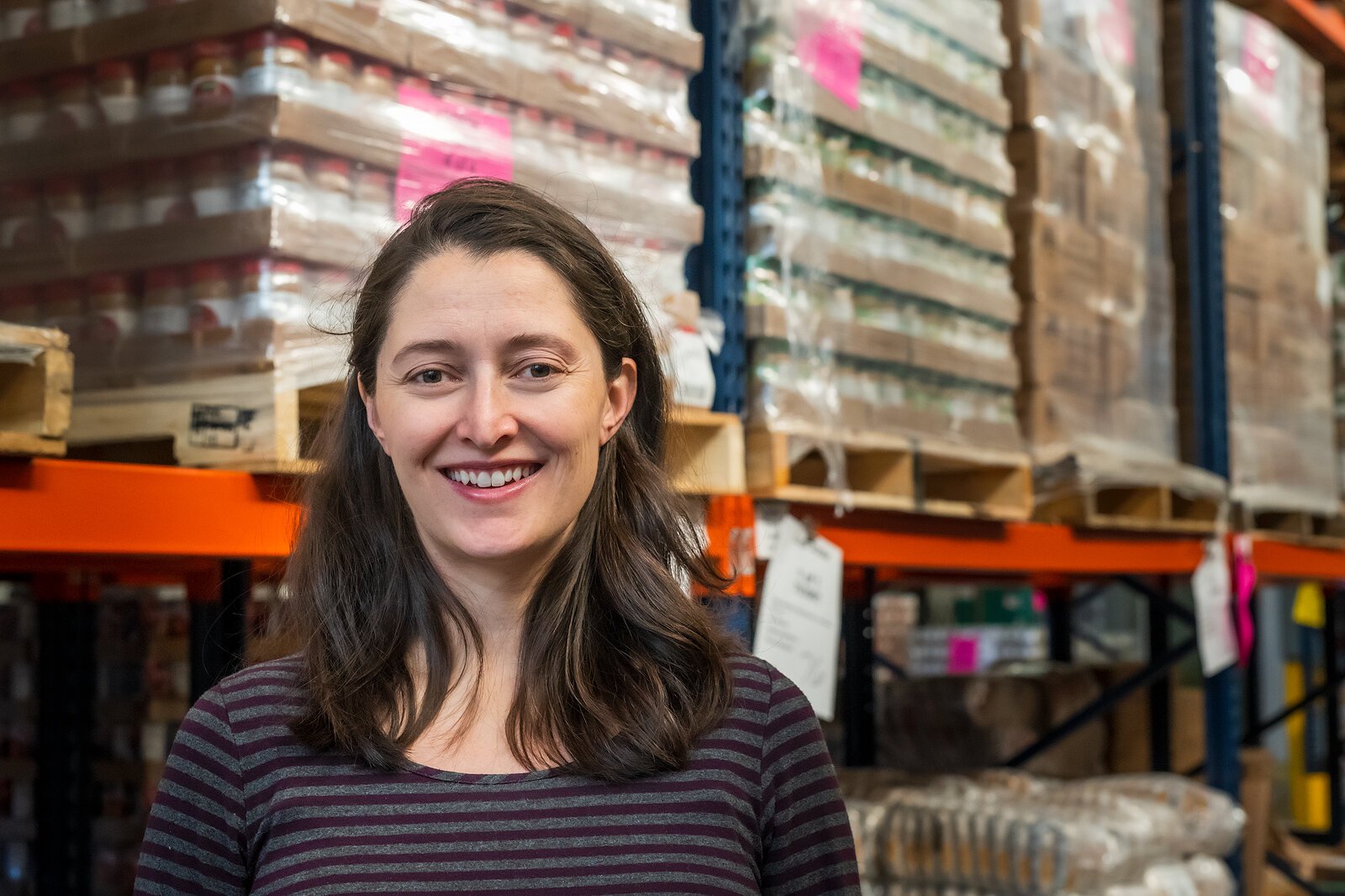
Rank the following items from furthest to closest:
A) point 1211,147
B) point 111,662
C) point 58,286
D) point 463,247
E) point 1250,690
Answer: point 1250,690 < point 1211,147 < point 111,662 < point 58,286 < point 463,247

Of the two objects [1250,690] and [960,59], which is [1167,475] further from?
[1250,690]

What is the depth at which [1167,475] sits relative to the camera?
4.29 m

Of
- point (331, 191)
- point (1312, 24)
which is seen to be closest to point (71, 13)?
point (331, 191)

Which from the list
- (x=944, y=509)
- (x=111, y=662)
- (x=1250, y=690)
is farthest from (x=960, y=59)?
(x=1250, y=690)

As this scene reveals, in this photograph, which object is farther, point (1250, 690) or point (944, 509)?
point (1250, 690)

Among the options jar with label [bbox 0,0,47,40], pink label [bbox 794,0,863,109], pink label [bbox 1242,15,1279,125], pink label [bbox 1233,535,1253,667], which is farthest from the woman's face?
pink label [bbox 1242,15,1279,125]

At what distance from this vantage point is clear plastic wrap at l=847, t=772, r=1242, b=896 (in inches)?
139

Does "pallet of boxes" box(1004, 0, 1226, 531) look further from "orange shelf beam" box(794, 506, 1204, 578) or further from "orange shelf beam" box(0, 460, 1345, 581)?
"orange shelf beam" box(0, 460, 1345, 581)

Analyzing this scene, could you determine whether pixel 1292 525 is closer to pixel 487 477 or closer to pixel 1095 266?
pixel 1095 266

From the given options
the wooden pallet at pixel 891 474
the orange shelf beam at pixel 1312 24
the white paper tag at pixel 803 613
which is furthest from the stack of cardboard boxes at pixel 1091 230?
the orange shelf beam at pixel 1312 24

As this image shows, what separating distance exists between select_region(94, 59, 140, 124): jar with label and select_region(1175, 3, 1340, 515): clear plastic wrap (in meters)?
3.59

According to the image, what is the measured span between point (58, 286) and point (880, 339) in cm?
166

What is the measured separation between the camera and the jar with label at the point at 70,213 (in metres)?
2.42

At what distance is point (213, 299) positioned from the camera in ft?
7.43
